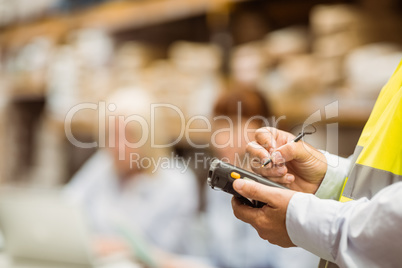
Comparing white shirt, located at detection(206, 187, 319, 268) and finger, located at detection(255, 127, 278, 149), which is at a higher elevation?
finger, located at detection(255, 127, 278, 149)

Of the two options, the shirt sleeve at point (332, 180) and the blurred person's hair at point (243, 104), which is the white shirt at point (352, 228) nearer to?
the shirt sleeve at point (332, 180)

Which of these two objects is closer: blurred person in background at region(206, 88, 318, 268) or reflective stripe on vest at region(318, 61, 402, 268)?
reflective stripe on vest at region(318, 61, 402, 268)

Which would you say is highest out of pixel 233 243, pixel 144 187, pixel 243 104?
pixel 243 104

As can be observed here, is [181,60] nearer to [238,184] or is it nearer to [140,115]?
[140,115]

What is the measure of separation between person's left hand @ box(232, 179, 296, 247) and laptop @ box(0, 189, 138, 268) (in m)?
0.83

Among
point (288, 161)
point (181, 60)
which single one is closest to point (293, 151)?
point (288, 161)

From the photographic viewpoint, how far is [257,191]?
1.81ft

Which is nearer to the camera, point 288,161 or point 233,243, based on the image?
point 288,161

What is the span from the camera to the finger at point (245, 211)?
577mm

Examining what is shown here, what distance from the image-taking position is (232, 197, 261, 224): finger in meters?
0.58

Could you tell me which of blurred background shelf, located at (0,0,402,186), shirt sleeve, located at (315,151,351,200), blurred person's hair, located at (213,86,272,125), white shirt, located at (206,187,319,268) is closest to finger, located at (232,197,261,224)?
shirt sleeve, located at (315,151,351,200)

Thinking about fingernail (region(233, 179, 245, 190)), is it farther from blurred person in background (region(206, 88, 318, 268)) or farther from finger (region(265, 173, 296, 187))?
blurred person in background (region(206, 88, 318, 268))

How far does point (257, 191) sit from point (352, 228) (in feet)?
0.40

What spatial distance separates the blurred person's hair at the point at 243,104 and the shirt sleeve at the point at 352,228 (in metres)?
0.77
